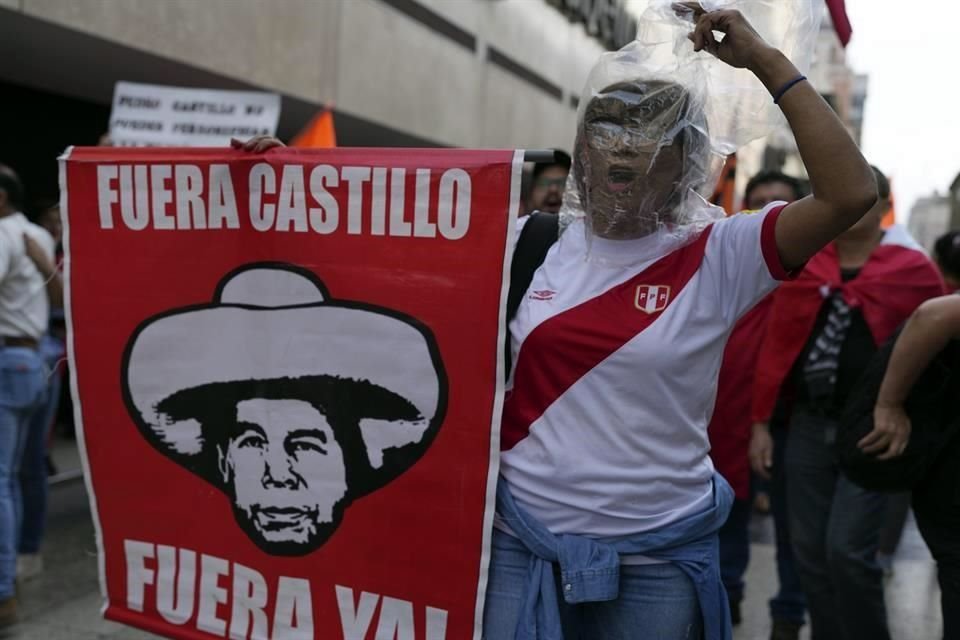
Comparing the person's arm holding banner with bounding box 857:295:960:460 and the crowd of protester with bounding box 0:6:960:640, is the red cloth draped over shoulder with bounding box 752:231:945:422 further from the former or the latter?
the person's arm holding banner with bounding box 857:295:960:460

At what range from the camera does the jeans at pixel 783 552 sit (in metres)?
4.23

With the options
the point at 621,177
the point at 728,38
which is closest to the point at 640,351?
the point at 621,177

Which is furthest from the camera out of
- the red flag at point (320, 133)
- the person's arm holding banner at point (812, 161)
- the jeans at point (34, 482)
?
the red flag at point (320, 133)

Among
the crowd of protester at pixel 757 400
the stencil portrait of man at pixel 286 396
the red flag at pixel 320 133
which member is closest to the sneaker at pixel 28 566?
the crowd of protester at pixel 757 400

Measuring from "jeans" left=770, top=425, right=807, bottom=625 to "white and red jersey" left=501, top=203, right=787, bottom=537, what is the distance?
7.34 ft

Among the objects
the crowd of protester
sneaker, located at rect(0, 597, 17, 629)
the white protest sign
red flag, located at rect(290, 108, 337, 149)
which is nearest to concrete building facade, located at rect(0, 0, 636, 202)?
the white protest sign

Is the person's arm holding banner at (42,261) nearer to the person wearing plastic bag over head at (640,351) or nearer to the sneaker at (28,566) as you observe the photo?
the sneaker at (28,566)

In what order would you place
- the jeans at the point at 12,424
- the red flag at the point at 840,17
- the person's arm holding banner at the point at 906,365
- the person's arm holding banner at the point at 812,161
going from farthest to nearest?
the jeans at the point at 12,424, the person's arm holding banner at the point at 906,365, the red flag at the point at 840,17, the person's arm holding banner at the point at 812,161

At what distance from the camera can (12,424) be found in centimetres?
414

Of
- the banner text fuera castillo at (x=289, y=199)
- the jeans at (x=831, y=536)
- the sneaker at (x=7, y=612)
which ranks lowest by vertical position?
the sneaker at (x=7, y=612)

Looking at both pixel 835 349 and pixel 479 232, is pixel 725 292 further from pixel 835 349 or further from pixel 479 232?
pixel 835 349

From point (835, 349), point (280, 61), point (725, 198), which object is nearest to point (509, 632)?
point (835, 349)

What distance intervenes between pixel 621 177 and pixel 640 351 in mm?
375

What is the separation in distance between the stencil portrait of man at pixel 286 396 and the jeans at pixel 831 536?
1860 mm
